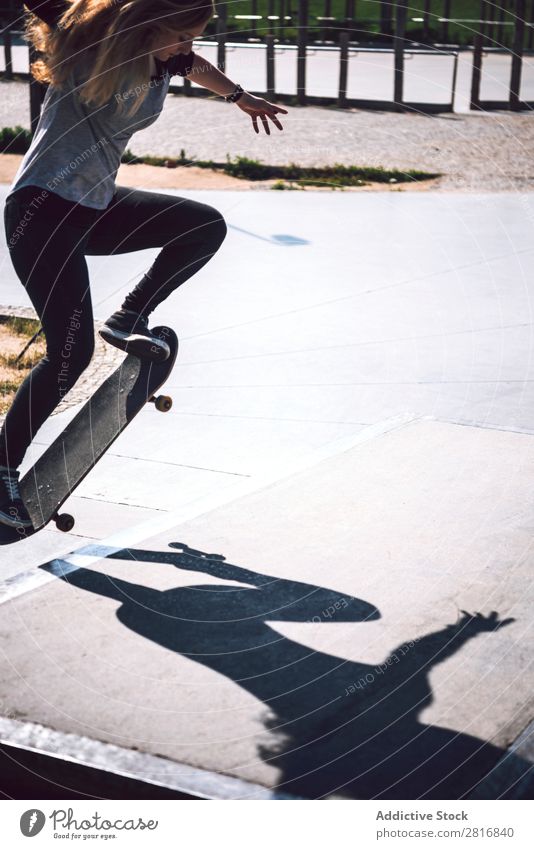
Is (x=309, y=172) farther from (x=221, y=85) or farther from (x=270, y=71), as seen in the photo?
(x=221, y=85)

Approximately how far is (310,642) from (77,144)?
176 cm

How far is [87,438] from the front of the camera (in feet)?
13.4

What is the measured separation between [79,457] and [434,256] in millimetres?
6316

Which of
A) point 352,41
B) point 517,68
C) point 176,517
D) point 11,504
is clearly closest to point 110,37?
point 11,504

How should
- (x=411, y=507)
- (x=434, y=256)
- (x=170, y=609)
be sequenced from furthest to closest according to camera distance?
(x=434, y=256) < (x=411, y=507) < (x=170, y=609)

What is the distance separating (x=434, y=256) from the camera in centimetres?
976

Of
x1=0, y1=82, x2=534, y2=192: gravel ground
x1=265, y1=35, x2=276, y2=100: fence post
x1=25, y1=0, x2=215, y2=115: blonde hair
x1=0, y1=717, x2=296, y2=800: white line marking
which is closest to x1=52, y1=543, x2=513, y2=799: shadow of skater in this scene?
x1=0, y1=717, x2=296, y2=800: white line marking

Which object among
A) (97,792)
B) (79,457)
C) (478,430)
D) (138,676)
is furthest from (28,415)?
(478,430)

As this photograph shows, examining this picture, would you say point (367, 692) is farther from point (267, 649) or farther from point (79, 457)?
point (79, 457)

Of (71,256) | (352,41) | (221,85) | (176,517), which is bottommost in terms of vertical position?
(176,517)

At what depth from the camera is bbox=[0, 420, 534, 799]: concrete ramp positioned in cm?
286

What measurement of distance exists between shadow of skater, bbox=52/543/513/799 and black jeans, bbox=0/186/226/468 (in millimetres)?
654

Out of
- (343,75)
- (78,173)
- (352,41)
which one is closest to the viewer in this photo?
(78,173)

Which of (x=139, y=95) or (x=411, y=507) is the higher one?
(x=139, y=95)
